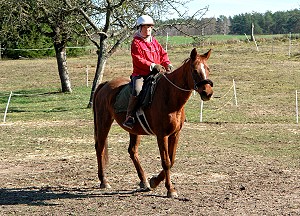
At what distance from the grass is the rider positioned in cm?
412

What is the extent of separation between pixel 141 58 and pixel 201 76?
4.12 feet

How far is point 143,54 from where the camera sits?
9.06 meters

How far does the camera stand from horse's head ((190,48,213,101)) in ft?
26.1

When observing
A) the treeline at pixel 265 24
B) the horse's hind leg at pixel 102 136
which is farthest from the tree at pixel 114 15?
the treeline at pixel 265 24

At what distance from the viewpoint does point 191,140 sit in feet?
48.4

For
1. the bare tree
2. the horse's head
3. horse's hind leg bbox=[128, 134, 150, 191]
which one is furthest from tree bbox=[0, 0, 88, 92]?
the horse's head

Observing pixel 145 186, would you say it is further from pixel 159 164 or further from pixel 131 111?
pixel 159 164

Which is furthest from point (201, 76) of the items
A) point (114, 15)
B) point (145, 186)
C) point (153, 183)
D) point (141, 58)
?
point (114, 15)

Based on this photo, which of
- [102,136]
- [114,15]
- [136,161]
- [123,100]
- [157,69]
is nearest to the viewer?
[157,69]

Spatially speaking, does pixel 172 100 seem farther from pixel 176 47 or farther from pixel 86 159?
pixel 176 47

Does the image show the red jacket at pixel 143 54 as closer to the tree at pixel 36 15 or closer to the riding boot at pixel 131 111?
the riding boot at pixel 131 111

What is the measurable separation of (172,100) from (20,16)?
16570 millimetres

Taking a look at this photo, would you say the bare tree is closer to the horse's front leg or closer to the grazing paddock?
the grazing paddock

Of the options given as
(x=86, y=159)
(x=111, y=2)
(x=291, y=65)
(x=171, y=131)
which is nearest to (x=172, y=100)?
(x=171, y=131)
